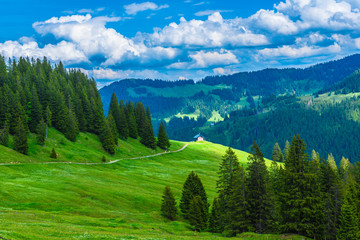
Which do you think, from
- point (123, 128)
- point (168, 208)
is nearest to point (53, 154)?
point (168, 208)

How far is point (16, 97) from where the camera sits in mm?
113625

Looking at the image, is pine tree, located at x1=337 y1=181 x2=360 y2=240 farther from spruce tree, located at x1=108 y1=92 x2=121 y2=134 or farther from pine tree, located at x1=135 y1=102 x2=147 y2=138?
pine tree, located at x1=135 y1=102 x2=147 y2=138

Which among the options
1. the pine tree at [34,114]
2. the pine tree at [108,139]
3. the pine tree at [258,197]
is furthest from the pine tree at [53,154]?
the pine tree at [258,197]

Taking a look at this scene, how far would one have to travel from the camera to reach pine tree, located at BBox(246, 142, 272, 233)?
48438 millimetres

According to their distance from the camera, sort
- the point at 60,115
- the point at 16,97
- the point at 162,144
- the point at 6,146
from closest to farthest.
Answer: the point at 6,146
the point at 16,97
the point at 60,115
the point at 162,144

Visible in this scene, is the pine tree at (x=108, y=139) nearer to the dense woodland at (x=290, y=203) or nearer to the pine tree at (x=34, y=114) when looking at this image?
the pine tree at (x=34, y=114)

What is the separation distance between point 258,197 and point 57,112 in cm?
10122

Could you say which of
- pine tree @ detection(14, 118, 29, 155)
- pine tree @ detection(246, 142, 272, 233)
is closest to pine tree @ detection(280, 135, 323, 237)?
pine tree @ detection(246, 142, 272, 233)

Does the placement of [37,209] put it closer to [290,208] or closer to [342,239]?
[290,208]

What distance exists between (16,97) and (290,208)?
102 metres

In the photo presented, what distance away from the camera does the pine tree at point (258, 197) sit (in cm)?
4844

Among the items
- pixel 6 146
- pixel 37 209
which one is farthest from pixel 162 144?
pixel 37 209

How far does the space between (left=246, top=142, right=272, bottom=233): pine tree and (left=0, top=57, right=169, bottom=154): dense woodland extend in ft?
233

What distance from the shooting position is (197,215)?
6141cm
